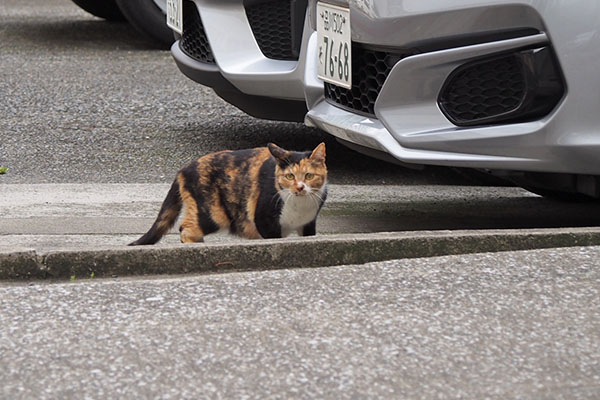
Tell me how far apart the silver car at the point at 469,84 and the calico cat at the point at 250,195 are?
8.9 inches

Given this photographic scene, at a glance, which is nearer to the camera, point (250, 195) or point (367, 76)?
point (367, 76)

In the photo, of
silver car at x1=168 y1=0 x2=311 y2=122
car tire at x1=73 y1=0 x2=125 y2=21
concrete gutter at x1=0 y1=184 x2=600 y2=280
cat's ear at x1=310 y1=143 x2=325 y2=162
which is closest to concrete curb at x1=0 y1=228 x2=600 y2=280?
concrete gutter at x1=0 y1=184 x2=600 y2=280

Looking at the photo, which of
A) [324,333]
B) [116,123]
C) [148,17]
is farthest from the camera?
[148,17]

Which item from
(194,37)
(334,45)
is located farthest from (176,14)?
(334,45)

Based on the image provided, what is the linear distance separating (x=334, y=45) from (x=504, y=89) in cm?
80

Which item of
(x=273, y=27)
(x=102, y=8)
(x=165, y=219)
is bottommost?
(x=102, y=8)

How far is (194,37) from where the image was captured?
5.50 m

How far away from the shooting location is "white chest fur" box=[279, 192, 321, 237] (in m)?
4.19

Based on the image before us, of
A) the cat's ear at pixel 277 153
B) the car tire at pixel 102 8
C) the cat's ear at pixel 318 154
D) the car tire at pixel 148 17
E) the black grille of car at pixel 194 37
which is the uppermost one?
the black grille of car at pixel 194 37

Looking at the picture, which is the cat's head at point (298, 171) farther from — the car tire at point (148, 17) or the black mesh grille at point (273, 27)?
the car tire at point (148, 17)

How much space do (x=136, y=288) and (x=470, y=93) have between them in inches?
51.7

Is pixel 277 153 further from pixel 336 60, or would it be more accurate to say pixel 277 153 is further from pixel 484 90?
pixel 484 90

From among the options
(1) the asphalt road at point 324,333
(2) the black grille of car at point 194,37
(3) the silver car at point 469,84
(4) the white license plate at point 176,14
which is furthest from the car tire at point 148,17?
(1) the asphalt road at point 324,333

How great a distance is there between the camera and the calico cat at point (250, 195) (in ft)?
13.8
